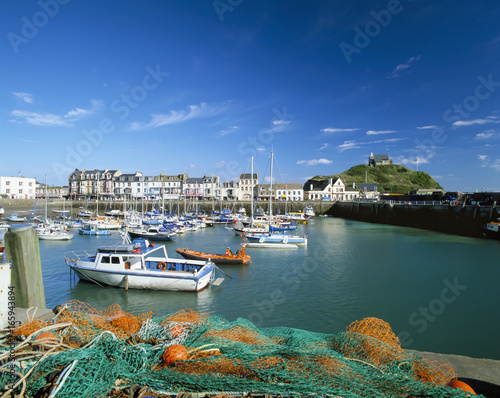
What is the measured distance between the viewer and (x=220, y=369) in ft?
12.2

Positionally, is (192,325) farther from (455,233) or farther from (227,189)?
(227,189)

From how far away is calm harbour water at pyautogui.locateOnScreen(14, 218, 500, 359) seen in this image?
40.5 feet

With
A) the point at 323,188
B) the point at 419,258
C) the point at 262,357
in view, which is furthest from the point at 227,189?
the point at 262,357

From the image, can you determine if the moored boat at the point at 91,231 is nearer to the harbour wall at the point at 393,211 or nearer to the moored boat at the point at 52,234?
the moored boat at the point at 52,234

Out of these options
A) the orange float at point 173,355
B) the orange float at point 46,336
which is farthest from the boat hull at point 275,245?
the orange float at point 46,336

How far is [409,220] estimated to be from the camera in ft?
185

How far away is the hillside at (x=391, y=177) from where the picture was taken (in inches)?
5217

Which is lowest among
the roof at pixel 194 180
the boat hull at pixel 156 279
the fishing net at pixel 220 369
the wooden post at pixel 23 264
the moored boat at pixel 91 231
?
the moored boat at pixel 91 231

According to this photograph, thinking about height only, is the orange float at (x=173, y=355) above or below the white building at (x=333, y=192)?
below

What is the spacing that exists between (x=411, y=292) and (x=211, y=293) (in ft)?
36.3

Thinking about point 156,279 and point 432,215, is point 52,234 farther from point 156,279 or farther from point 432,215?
point 432,215

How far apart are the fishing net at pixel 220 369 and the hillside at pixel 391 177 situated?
128m

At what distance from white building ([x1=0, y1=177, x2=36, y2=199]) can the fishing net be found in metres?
123

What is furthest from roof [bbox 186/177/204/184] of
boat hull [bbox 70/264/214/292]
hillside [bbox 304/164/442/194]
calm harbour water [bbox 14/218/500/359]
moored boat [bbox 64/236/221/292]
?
boat hull [bbox 70/264/214/292]
